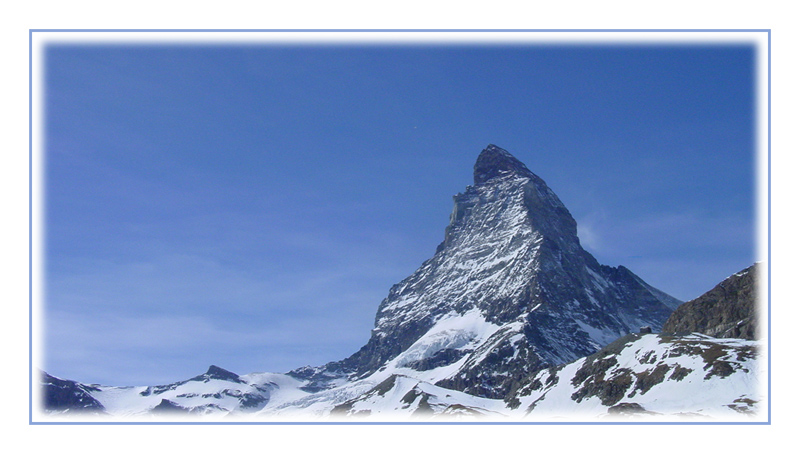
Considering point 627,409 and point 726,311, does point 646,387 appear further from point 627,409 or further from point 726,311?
point 726,311

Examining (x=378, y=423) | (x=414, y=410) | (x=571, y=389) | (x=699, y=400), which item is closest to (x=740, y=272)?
(x=571, y=389)

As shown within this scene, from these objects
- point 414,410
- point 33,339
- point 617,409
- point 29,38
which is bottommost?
point 414,410

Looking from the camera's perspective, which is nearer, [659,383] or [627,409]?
[627,409]

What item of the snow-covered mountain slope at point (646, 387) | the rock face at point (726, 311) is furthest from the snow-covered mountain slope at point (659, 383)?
the rock face at point (726, 311)

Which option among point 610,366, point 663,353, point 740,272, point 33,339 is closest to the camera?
point 33,339

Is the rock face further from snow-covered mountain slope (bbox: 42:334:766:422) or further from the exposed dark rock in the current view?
the exposed dark rock

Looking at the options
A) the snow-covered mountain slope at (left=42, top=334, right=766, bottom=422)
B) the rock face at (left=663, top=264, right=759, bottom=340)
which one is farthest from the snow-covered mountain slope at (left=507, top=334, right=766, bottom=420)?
the rock face at (left=663, top=264, right=759, bottom=340)

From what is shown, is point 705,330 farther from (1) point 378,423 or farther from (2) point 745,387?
(1) point 378,423

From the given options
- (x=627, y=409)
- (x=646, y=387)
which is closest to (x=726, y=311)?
(x=646, y=387)
